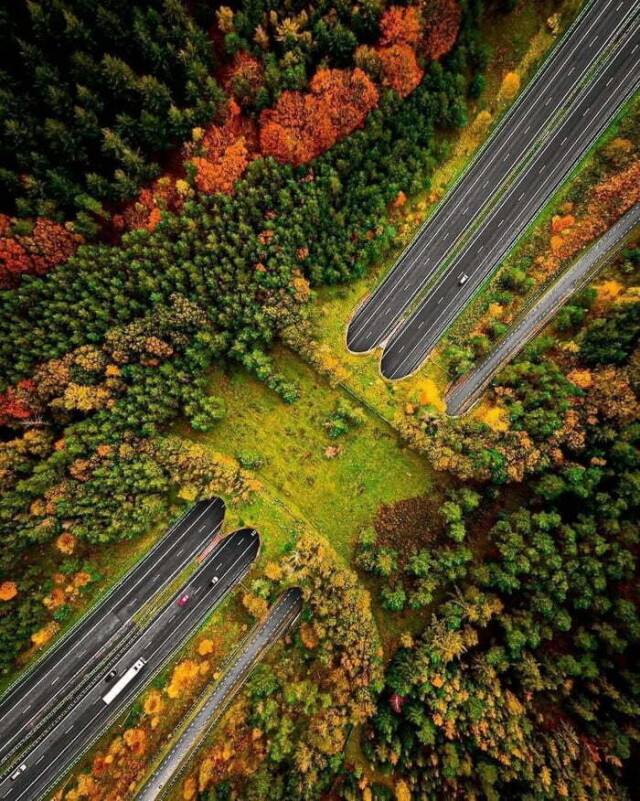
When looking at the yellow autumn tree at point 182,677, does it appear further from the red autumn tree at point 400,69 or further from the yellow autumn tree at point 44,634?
the red autumn tree at point 400,69

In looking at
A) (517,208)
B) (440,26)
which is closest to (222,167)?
(440,26)

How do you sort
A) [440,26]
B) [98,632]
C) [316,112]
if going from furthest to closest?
1. [98,632]
2. [316,112]
3. [440,26]

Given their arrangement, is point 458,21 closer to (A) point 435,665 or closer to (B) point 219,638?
(A) point 435,665

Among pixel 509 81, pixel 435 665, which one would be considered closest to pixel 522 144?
pixel 509 81

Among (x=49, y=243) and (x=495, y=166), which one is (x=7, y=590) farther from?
(x=495, y=166)

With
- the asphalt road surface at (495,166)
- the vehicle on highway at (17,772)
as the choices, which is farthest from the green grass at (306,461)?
the vehicle on highway at (17,772)
